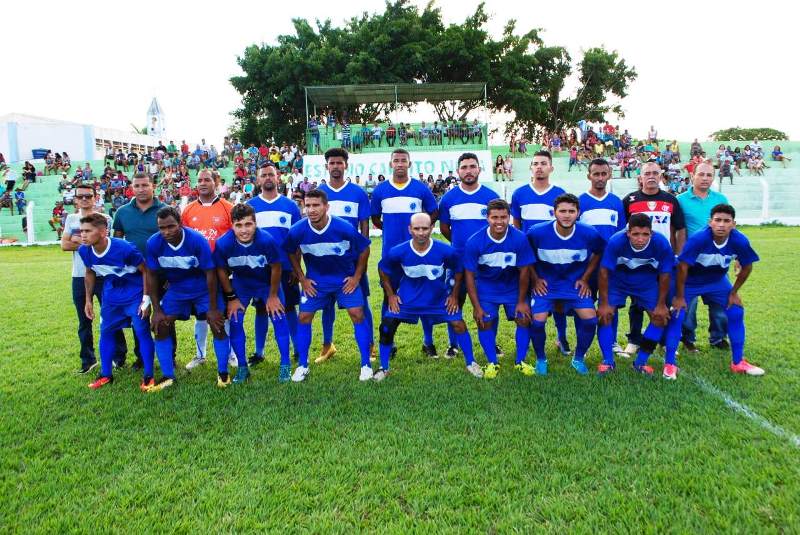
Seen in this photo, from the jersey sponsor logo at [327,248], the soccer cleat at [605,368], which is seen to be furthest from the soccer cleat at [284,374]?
A: the soccer cleat at [605,368]

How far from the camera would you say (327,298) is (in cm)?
507

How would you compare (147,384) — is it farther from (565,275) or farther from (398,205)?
(565,275)

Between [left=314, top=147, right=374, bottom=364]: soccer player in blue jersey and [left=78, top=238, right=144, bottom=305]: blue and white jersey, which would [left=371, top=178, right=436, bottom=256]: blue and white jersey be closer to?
[left=314, top=147, right=374, bottom=364]: soccer player in blue jersey

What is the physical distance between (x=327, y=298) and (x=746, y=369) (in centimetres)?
384

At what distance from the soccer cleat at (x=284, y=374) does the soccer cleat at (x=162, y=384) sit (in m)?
0.97

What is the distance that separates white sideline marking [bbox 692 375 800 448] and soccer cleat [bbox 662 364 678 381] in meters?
Answer: 0.16

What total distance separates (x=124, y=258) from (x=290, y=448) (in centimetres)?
255

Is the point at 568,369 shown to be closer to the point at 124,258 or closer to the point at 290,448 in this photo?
the point at 290,448

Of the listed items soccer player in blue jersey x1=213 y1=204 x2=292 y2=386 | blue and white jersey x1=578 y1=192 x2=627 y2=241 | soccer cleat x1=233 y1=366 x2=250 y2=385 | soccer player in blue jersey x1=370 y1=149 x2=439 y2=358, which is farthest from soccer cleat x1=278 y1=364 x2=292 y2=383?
blue and white jersey x1=578 y1=192 x2=627 y2=241

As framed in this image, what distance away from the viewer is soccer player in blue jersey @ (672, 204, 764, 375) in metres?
4.59

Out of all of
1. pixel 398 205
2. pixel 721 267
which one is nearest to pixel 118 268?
pixel 398 205

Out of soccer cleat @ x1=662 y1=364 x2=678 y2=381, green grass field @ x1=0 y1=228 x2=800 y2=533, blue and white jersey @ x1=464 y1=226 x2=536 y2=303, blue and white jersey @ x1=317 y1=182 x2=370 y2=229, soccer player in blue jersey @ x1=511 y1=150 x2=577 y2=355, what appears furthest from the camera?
blue and white jersey @ x1=317 y1=182 x2=370 y2=229

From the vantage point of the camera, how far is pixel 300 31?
35656 millimetres

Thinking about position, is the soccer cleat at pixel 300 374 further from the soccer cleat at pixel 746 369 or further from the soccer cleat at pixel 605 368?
the soccer cleat at pixel 746 369
